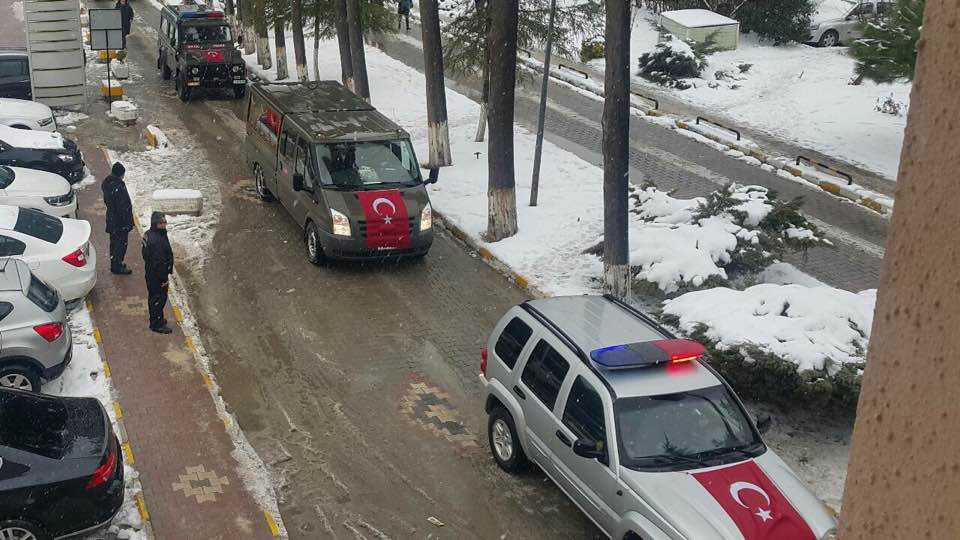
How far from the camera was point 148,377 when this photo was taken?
40.4ft

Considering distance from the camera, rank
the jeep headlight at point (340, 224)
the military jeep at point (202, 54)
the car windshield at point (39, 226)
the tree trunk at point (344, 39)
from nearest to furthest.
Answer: the car windshield at point (39, 226) → the jeep headlight at point (340, 224) → the tree trunk at point (344, 39) → the military jeep at point (202, 54)

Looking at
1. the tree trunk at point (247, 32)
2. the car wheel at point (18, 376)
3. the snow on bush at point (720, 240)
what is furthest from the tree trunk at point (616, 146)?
the tree trunk at point (247, 32)

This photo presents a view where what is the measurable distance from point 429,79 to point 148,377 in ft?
35.1

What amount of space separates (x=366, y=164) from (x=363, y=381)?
4.81 meters

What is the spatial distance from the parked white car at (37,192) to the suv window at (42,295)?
473 centimetres

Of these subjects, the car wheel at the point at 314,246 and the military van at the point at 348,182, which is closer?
the military van at the point at 348,182

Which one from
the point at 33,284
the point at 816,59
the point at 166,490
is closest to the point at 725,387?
the point at 166,490

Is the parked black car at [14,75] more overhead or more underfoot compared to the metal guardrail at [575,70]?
more overhead

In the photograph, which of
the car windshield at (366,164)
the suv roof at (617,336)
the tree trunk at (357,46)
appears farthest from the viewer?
the tree trunk at (357,46)

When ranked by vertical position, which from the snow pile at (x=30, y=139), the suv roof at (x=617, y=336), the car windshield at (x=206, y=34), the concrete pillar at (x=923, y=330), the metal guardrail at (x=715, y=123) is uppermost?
the concrete pillar at (x=923, y=330)

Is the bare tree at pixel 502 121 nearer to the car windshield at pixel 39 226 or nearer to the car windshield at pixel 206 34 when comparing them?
the car windshield at pixel 39 226

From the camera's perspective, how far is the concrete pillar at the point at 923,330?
4.91ft

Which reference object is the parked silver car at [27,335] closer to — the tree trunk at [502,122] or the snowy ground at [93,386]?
the snowy ground at [93,386]

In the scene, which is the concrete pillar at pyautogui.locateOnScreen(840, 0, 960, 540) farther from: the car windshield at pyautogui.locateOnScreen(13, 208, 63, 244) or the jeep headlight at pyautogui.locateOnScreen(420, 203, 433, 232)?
the jeep headlight at pyautogui.locateOnScreen(420, 203, 433, 232)
